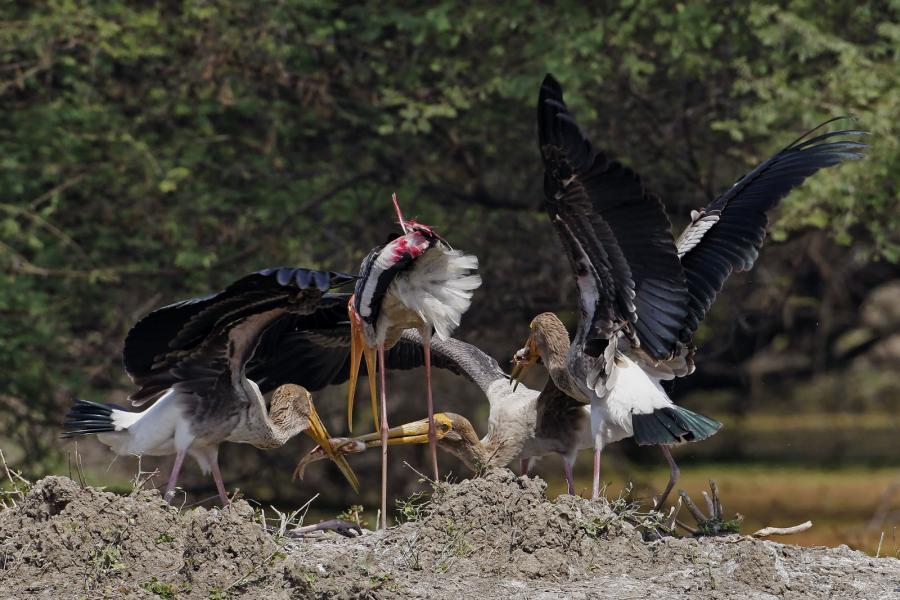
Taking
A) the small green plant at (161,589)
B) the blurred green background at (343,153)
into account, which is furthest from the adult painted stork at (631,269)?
the blurred green background at (343,153)

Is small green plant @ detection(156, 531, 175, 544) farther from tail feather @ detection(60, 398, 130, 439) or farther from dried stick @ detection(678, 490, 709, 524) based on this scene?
dried stick @ detection(678, 490, 709, 524)

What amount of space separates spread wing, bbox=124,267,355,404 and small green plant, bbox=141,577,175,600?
Answer: 1.39 meters

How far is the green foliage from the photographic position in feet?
37.6

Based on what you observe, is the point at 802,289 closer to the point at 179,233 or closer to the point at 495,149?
the point at 495,149

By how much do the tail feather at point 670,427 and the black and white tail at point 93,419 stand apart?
8.36 feet

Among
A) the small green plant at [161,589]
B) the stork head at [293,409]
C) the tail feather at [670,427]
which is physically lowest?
the small green plant at [161,589]

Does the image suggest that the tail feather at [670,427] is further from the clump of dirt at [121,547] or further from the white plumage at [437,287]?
the clump of dirt at [121,547]

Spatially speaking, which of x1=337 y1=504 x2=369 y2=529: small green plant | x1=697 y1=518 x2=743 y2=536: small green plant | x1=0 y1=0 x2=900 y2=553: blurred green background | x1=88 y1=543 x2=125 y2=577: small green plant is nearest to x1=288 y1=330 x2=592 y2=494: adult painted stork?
x1=337 y1=504 x2=369 y2=529: small green plant

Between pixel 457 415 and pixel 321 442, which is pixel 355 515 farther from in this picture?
pixel 457 415

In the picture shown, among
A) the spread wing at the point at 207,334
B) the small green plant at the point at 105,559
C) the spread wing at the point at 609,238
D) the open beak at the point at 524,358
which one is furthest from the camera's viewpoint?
the open beak at the point at 524,358

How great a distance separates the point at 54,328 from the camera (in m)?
11.7

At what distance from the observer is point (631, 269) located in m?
6.65

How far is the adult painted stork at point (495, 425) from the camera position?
25.8 feet

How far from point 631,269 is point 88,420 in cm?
276
